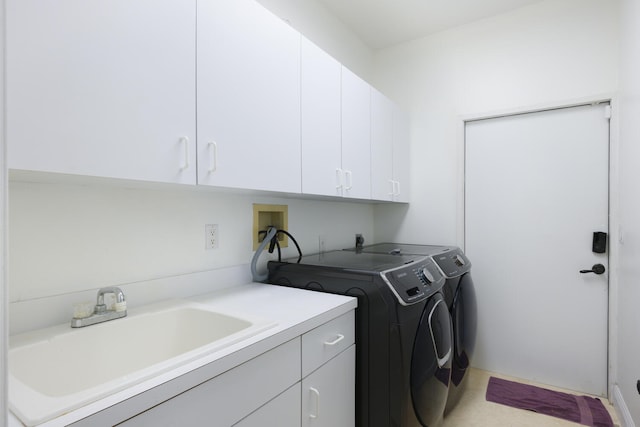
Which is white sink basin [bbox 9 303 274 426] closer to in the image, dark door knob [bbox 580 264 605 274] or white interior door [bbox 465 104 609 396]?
white interior door [bbox 465 104 609 396]

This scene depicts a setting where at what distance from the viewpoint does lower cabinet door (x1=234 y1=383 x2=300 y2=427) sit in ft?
3.13

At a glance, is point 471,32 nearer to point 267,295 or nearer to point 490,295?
point 490,295

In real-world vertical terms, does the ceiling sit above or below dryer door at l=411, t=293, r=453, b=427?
above

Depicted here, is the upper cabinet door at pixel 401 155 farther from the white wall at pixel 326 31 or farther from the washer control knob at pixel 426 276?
the washer control knob at pixel 426 276

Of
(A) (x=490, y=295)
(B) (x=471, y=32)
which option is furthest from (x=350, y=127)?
(A) (x=490, y=295)

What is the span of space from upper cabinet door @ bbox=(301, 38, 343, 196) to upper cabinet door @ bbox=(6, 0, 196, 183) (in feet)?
2.07

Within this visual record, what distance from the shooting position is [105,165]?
887 mm

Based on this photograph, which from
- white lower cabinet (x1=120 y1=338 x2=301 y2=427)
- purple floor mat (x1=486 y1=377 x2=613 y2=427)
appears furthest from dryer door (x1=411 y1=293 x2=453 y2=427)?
purple floor mat (x1=486 y1=377 x2=613 y2=427)

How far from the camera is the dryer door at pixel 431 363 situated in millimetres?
1446

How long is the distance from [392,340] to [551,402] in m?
1.65

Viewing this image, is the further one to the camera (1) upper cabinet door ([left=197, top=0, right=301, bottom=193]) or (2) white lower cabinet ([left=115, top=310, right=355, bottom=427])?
(1) upper cabinet door ([left=197, top=0, right=301, bottom=193])

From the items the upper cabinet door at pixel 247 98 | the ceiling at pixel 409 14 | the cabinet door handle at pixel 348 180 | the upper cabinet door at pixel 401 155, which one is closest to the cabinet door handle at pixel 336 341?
the upper cabinet door at pixel 247 98

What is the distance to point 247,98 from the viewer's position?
4.29ft

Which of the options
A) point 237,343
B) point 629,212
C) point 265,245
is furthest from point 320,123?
point 629,212
